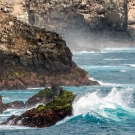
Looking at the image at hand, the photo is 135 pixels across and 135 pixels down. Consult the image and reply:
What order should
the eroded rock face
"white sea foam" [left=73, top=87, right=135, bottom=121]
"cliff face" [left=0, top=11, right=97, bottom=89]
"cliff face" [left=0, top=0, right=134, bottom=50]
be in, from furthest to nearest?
"cliff face" [left=0, top=0, right=134, bottom=50] → the eroded rock face → "cliff face" [left=0, top=11, right=97, bottom=89] → "white sea foam" [left=73, top=87, right=135, bottom=121]

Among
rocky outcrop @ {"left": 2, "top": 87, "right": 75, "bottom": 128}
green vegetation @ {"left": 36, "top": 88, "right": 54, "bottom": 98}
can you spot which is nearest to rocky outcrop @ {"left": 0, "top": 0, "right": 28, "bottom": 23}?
green vegetation @ {"left": 36, "top": 88, "right": 54, "bottom": 98}

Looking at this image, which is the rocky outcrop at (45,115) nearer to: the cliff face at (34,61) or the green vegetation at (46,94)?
the green vegetation at (46,94)

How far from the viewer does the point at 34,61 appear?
72.1m

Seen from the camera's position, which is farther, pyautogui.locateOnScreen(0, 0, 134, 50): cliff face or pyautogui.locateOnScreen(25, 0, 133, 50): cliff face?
pyautogui.locateOnScreen(25, 0, 133, 50): cliff face

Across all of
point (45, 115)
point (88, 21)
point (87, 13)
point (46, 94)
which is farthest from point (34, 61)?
point (88, 21)

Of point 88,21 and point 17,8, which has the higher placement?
point 17,8

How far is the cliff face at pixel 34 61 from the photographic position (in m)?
70.4

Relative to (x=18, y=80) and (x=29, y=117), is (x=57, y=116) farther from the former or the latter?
(x=18, y=80)

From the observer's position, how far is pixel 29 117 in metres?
43.3

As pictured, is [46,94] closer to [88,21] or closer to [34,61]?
[34,61]

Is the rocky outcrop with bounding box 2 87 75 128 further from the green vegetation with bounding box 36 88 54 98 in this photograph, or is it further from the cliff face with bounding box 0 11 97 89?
the cliff face with bounding box 0 11 97 89

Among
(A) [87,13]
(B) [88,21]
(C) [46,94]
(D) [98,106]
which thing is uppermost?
(D) [98,106]

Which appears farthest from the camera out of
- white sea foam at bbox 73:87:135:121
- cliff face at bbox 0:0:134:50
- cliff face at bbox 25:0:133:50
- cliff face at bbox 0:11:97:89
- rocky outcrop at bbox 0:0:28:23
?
cliff face at bbox 25:0:133:50

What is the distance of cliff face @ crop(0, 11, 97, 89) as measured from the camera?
70.4 metres
